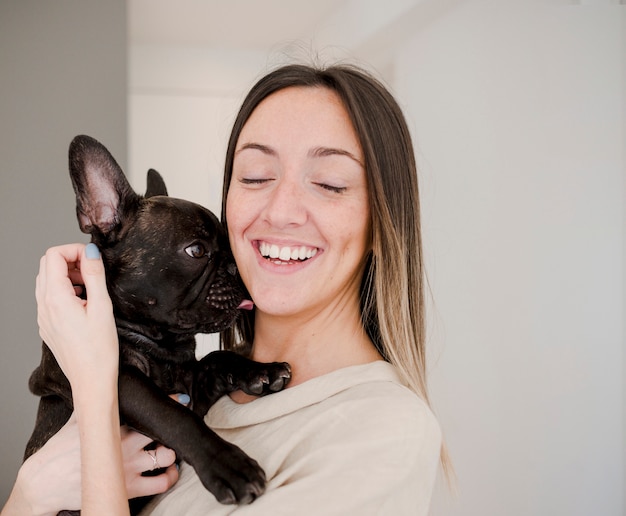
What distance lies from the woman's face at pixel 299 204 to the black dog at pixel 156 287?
0.14 meters

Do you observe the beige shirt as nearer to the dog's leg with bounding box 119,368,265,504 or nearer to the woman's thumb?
the dog's leg with bounding box 119,368,265,504

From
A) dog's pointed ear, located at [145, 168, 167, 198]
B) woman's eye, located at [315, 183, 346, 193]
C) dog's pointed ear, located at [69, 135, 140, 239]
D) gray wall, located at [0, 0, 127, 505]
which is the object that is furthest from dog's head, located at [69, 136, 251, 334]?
gray wall, located at [0, 0, 127, 505]

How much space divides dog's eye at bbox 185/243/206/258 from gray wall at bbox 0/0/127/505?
190 centimetres

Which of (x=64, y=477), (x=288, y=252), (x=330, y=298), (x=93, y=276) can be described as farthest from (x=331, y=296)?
(x=64, y=477)

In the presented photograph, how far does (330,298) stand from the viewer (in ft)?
4.69

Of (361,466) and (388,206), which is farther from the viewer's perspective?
(388,206)

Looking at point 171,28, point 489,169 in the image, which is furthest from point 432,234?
point 171,28

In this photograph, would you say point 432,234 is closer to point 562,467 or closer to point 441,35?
point 441,35

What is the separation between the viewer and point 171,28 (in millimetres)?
3355

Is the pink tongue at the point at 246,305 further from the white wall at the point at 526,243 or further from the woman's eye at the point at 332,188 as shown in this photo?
the white wall at the point at 526,243

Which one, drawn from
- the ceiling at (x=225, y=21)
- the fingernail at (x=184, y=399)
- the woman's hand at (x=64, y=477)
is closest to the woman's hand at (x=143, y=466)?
the woman's hand at (x=64, y=477)

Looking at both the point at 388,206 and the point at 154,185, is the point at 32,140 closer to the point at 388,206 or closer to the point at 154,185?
the point at 154,185

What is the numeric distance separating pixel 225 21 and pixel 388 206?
2.36m

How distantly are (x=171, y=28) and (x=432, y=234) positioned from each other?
168cm
